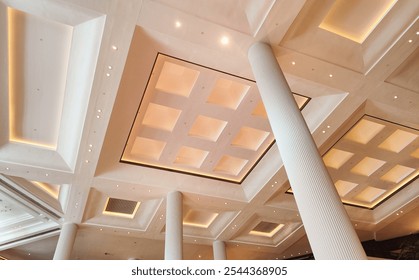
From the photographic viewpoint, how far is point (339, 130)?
11.5 metres

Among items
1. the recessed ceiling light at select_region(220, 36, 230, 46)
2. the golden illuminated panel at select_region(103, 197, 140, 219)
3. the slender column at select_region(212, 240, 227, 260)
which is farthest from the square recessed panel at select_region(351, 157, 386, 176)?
the golden illuminated panel at select_region(103, 197, 140, 219)

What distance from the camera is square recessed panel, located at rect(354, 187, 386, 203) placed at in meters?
16.1

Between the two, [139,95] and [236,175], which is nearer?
[139,95]

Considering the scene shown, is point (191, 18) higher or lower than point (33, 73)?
lower

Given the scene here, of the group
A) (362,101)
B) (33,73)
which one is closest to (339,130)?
(362,101)

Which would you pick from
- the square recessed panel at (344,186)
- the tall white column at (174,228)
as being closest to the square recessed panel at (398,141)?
the square recessed panel at (344,186)

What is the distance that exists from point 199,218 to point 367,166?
9.44 m

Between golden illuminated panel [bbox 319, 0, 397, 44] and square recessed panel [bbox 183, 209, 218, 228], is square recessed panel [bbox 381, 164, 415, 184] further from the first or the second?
square recessed panel [bbox 183, 209, 218, 228]

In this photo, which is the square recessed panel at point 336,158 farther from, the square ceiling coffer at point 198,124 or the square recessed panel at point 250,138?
the square recessed panel at point 250,138

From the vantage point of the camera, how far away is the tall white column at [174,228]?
37.8ft

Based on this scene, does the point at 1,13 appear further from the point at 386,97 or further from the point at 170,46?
the point at 386,97

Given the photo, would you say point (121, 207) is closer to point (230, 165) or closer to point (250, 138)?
point (230, 165)

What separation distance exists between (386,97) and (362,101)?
81 cm

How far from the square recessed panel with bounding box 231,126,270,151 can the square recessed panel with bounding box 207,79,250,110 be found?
163 centimetres
